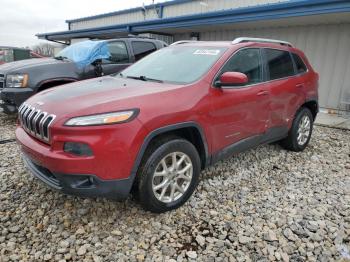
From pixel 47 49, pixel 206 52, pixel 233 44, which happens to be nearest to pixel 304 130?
pixel 233 44

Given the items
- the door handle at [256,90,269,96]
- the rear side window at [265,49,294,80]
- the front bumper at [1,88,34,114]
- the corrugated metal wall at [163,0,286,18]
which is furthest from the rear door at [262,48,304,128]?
the corrugated metal wall at [163,0,286,18]

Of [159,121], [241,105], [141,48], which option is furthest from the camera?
[141,48]

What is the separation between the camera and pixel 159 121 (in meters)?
2.83

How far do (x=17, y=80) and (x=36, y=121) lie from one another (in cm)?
342

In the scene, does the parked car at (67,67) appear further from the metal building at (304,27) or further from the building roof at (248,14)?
the metal building at (304,27)

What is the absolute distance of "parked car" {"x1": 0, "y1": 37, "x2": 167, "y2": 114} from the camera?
568 cm

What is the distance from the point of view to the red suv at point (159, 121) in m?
2.58

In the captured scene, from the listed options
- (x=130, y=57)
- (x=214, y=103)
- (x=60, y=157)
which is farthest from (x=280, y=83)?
(x=130, y=57)

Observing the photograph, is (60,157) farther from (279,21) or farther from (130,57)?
(279,21)

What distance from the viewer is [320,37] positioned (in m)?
8.65

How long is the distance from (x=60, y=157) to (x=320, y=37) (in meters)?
8.41

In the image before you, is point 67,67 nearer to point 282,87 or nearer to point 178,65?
point 178,65

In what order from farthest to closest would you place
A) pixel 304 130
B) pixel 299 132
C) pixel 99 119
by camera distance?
pixel 304 130
pixel 299 132
pixel 99 119

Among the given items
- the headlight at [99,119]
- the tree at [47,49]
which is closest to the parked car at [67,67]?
the headlight at [99,119]
